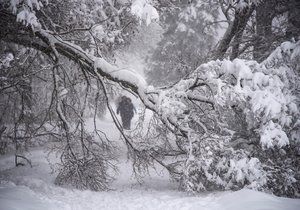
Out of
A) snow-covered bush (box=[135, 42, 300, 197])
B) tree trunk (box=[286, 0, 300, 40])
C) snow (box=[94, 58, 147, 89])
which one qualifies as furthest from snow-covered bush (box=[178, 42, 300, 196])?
tree trunk (box=[286, 0, 300, 40])

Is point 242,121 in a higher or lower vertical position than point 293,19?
lower

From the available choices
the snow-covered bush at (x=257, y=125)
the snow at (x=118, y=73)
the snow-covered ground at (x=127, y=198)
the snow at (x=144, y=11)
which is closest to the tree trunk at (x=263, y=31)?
the snow-covered bush at (x=257, y=125)

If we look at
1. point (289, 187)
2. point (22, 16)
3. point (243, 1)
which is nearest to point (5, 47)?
point (22, 16)

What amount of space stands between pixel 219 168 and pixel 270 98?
7.29ft

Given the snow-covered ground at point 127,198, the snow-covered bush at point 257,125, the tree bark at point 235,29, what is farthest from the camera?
the tree bark at point 235,29

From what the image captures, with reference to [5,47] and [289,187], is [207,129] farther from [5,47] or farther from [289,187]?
[5,47]

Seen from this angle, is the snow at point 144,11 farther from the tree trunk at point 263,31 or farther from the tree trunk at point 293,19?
the tree trunk at point 293,19

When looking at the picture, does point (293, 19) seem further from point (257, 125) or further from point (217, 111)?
point (217, 111)

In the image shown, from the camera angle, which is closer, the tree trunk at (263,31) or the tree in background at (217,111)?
the tree in background at (217,111)

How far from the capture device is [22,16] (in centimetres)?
454

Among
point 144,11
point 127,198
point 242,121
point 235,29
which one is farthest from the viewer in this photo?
point 235,29

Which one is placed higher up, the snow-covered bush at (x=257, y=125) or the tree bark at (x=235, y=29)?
the tree bark at (x=235, y=29)

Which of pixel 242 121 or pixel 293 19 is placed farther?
pixel 293 19

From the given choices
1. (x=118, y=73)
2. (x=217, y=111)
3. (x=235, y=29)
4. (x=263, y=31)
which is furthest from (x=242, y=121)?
(x=263, y=31)
